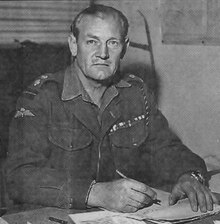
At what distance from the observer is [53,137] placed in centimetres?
139

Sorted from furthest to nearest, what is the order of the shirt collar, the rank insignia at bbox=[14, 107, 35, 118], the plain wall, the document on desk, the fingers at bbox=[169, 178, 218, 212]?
the plain wall, the shirt collar, the rank insignia at bbox=[14, 107, 35, 118], the fingers at bbox=[169, 178, 218, 212], the document on desk

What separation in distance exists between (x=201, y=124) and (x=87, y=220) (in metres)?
0.99

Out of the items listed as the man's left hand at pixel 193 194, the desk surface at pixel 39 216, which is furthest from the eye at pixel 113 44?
the desk surface at pixel 39 216

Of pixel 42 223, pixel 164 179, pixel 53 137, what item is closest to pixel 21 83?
pixel 53 137

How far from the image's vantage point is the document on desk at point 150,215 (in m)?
0.99

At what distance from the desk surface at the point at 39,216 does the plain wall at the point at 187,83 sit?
0.78 metres

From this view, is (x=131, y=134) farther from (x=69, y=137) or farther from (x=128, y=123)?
(x=69, y=137)

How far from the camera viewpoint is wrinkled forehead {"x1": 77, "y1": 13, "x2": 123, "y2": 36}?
4.64 ft

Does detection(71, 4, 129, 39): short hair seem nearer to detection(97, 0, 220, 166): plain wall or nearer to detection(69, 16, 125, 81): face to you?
detection(69, 16, 125, 81): face

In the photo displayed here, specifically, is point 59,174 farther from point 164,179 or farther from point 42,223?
point 164,179

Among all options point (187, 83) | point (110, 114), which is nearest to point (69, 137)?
point (110, 114)

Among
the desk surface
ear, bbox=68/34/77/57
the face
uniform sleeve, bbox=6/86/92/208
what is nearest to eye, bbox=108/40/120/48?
the face

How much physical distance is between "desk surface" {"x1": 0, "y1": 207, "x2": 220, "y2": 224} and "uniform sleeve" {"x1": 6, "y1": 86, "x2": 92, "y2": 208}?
0.04 meters

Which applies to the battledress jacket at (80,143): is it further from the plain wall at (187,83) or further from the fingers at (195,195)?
the plain wall at (187,83)
